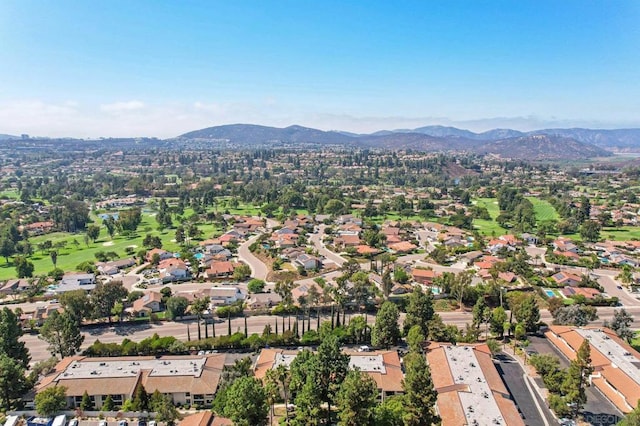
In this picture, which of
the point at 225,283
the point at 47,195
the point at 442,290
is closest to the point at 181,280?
the point at 225,283

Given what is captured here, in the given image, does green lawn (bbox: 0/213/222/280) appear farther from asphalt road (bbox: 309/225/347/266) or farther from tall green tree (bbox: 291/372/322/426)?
tall green tree (bbox: 291/372/322/426)

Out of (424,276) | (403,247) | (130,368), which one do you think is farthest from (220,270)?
(403,247)

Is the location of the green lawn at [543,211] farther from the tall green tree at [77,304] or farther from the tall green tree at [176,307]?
the tall green tree at [77,304]

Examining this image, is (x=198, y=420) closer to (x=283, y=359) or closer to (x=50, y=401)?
(x=283, y=359)

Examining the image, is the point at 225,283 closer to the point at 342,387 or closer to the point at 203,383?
the point at 203,383

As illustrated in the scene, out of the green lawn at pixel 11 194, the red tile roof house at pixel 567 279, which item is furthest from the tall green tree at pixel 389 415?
the green lawn at pixel 11 194
